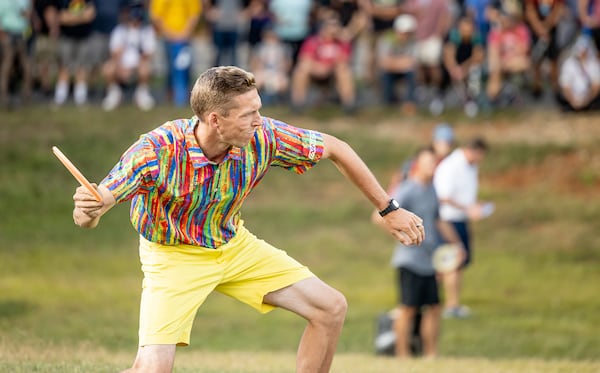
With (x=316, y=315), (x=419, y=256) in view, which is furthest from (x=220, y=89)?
(x=419, y=256)

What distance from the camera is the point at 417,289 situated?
11.8 metres

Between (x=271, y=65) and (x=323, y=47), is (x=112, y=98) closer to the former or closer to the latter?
(x=271, y=65)

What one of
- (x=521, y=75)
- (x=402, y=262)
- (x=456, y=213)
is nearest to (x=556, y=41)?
(x=521, y=75)

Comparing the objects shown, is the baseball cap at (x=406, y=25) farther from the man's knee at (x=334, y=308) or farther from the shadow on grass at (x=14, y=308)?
the man's knee at (x=334, y=308)

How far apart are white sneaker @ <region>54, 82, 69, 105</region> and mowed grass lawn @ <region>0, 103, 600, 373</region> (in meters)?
0.38

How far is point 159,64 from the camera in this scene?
82.7ft

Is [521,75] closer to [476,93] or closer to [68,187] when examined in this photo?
[476,93]

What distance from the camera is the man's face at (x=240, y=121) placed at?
6.30m

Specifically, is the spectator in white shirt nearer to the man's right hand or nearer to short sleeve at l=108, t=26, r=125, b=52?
short sleeve at l=108, t=26, r=125, b=52

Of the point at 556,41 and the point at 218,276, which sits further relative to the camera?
the point at 556,41

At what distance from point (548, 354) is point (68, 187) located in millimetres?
9084

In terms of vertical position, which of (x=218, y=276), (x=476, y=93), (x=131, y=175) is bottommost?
(x=476, y=93)

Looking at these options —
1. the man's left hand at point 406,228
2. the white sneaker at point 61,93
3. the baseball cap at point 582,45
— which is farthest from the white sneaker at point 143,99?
the man's left hand at point 406,228

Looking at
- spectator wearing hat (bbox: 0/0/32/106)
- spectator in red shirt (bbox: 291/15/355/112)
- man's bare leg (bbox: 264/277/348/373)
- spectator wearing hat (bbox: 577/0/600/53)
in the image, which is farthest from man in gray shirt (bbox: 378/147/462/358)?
spectator wearing hat (bbox: 0/0/32/106)
